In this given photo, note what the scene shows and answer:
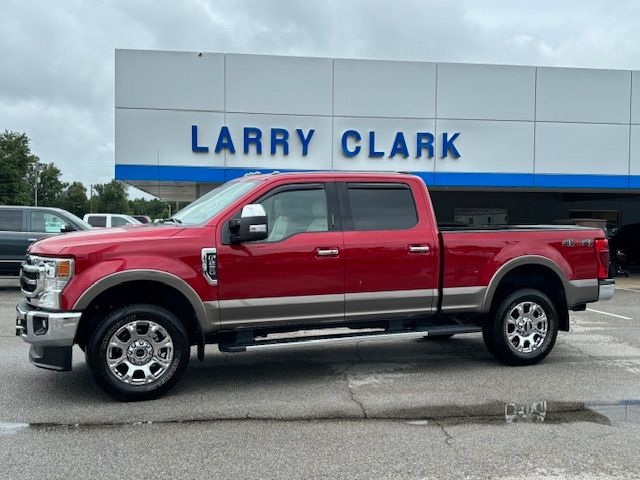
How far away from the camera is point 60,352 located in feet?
16.4

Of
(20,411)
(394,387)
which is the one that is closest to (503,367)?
(394,387)

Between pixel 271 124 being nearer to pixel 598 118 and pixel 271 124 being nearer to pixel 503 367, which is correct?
pixel 598 118

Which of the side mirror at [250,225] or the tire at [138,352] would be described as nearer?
the tire at [138,352]

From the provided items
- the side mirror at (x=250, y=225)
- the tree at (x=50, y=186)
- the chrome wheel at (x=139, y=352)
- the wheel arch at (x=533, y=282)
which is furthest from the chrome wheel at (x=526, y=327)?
the tree at (x=50, y=186)

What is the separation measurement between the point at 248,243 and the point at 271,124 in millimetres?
11530

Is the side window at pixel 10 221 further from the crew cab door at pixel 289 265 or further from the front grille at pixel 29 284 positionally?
the crew cab door at pixel 289 265

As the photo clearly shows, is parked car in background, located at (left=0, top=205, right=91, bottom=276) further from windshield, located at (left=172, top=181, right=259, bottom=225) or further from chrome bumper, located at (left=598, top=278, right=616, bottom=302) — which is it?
chrome bumper, located at (left=598, top=278, right=616, bottom=302)

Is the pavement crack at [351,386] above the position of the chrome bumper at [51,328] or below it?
below

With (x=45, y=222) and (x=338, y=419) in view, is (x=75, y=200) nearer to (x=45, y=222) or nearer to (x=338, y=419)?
(x=45, y=222)

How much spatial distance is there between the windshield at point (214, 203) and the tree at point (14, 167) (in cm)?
7784

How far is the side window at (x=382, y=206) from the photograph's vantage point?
5.90m

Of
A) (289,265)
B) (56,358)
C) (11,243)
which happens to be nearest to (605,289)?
(289,265)

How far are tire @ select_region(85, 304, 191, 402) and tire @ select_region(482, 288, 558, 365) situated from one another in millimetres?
3297

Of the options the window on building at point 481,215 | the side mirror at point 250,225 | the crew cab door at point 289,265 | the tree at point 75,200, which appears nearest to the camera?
the side mirror at point 250,225
